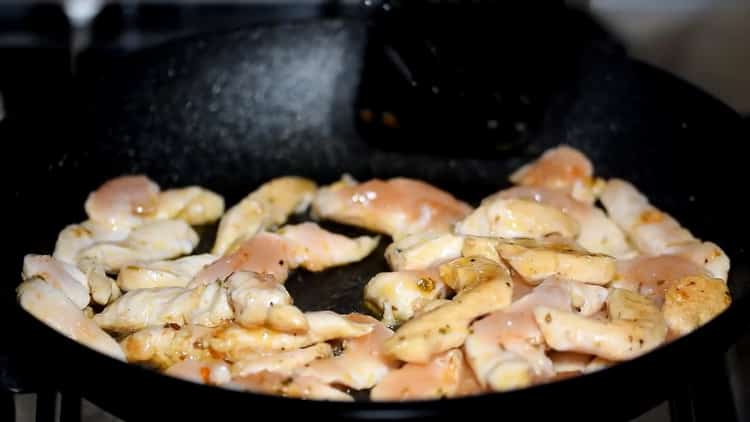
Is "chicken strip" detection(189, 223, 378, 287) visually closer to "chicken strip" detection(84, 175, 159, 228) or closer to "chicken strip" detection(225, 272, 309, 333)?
"chicken strip" detection(225, 272, 309, 333)

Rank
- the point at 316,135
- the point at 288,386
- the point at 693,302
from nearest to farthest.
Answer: the point at 288,386 → the point at 693,302 → the point at 316,135

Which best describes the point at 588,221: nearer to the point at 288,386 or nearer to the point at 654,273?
the point at 654,273

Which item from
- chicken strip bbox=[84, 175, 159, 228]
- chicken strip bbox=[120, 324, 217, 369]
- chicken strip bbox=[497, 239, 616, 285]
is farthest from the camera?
chicken strip bbox=[84, 175, 159, 228]

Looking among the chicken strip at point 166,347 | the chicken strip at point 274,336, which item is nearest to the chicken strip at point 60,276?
the chicken strip at point 166,347

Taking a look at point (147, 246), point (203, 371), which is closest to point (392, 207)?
point (147, 246)

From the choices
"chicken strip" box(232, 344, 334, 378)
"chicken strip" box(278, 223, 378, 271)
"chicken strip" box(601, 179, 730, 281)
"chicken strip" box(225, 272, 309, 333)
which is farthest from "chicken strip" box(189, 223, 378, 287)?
"chicken strip" box(601, 179, 730, 281)

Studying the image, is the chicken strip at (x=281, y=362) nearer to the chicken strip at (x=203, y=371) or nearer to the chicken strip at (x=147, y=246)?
the chicken strip at (x=203, y=371)

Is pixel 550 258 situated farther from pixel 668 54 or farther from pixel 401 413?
pixel 668 54
